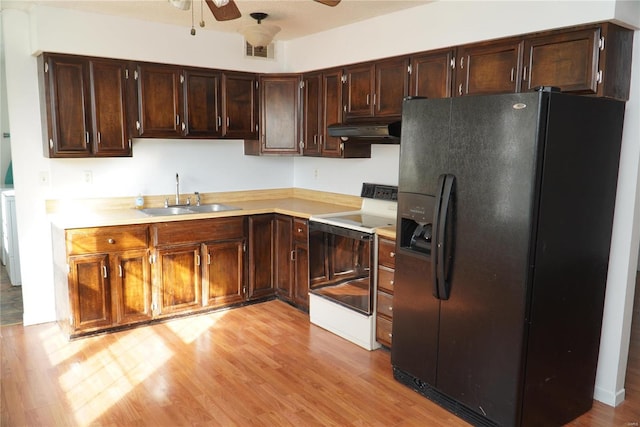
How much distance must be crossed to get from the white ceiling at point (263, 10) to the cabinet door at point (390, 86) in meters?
0.41

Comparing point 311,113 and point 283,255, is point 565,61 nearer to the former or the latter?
point 311,113

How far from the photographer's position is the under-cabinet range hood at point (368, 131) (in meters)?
3.60

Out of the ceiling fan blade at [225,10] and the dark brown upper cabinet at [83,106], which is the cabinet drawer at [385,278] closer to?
the ceiling fan blade at [225,10]

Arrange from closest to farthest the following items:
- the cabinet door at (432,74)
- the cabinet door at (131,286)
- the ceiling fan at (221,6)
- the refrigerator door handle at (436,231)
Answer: the ceiling fan at (221,6), the refrigerator door handle at (436,231), the cabinet door at (432,74), the cabinet door at (131,286)

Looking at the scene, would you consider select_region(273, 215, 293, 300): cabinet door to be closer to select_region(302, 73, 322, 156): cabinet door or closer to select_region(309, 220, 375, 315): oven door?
select_region(309, 220, 375, 315): oven door

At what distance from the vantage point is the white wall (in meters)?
2.85

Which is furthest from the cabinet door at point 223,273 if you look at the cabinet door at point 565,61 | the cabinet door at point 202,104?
the cabinet door at point 565,61

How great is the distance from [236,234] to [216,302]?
0.62 m

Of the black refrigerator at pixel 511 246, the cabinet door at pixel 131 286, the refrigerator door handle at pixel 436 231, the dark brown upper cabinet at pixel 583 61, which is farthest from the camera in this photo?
the cabinet door at pixel 131 286

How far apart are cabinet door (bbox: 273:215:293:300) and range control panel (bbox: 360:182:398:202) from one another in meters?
0.70

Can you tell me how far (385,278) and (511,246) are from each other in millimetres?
1198

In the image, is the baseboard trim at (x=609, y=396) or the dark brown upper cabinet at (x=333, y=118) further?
the dark brown upper cabinet at (x=333, y=118)

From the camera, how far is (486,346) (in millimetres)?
2617

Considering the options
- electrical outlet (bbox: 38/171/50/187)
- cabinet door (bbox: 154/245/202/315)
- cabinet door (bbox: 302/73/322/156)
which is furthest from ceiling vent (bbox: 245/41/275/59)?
electrical outlet (bbox: 38/171/50/187)
